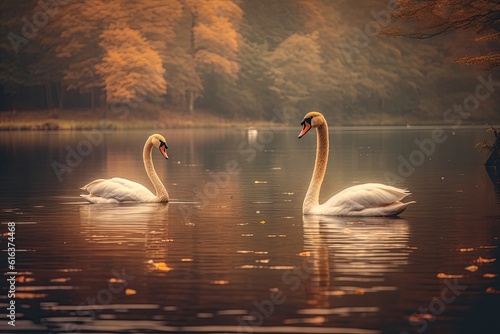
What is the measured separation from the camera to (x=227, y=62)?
102188mm

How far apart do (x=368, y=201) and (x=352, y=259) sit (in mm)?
5174

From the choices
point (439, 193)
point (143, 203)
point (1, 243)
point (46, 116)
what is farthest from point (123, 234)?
point (46, 116)

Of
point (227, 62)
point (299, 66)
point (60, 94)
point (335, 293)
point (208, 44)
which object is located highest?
point (208, 44)

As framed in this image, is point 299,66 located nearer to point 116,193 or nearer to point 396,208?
point 116,193

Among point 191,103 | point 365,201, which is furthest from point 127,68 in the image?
point 365,201

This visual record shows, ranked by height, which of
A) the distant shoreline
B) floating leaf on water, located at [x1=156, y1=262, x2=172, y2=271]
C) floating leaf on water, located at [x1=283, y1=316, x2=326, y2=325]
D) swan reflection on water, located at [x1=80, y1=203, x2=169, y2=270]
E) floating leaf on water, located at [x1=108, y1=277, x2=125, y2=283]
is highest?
the distant shoreline

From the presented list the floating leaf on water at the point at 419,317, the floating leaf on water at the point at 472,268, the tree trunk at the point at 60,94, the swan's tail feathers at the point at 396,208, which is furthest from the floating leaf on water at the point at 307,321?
the tree trunk at the point at 60,94

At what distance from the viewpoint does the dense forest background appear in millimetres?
91812

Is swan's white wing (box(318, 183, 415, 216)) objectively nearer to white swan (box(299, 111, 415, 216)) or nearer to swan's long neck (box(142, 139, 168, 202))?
white swan (box(299, 111, 415, 216))

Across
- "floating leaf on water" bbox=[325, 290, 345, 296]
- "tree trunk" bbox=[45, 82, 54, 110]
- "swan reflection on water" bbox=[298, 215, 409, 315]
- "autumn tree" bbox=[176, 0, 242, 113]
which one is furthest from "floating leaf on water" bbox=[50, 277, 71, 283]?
"autumn tree" bbox=[176, 0, 242, 113]

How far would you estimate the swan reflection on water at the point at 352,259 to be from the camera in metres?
12.1

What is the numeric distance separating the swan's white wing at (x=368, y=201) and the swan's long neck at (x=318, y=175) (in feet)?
1.73

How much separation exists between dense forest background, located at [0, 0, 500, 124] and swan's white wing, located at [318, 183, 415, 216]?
229 ft

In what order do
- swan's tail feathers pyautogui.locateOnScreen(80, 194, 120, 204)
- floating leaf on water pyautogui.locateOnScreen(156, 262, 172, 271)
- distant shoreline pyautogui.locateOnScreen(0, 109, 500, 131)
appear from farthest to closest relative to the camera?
1. distant shoreline pyautogui.locateOnScreen(0, 109, 500, 131)
2. swan's tail feathers pyautogui.locateOnScreen(80, 194, 120, 204)
3. floating leaf on water pyautogui.locateOnScreen(156, 262, 172, 271)
